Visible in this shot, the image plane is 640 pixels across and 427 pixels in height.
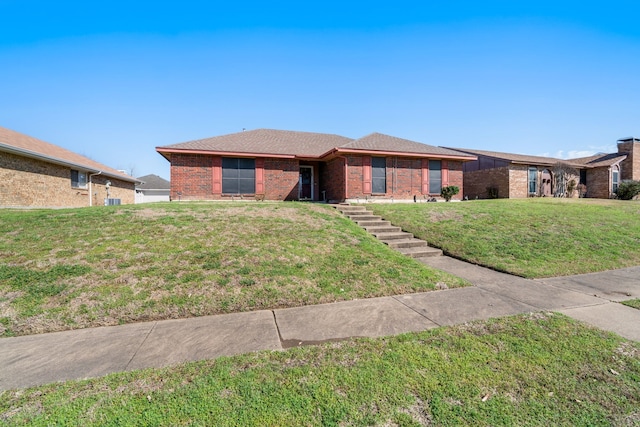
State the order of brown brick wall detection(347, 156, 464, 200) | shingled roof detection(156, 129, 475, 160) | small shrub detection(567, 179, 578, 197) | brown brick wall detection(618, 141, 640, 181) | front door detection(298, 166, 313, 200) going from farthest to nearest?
brown brick wall detection(618, 141, 640, 181)
small shrub detection(567, 179, 578, 197)
front door detection(298, 166, 313, 200)
brown brick wall detection(347, 156, 464, 200)
shingled roof detection(156, 129, 475, 160)

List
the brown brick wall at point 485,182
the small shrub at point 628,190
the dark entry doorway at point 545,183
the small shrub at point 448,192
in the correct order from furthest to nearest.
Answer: the small shrub at point 628,190 → the dark entry doorway at point 545,183 → the brown brick wall at point 485,182 → the small shrub at point 448,192

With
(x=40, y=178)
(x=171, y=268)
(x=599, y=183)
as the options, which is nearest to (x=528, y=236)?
(x=171, y=268)

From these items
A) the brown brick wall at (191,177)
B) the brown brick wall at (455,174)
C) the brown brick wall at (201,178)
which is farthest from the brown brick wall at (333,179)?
the brown brick wall at (455,174)

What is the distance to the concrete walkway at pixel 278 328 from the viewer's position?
284 cm

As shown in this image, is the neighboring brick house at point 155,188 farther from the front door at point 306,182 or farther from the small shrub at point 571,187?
the small shrub at point 571,187

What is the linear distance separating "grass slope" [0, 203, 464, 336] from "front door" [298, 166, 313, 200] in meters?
9.44

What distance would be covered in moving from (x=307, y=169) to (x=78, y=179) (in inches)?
577

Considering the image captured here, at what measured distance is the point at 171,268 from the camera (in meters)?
5.16

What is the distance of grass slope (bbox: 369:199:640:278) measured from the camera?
683 cm

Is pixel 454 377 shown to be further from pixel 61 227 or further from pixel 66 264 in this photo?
pixel 61 227

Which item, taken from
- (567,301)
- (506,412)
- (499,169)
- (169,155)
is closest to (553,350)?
(506,412)

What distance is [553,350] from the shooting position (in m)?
Result: 2.92

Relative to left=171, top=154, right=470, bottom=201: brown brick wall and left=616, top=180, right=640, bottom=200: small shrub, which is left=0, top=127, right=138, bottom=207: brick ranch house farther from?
left=616, top=180, right=640, bottom=200: small shrub

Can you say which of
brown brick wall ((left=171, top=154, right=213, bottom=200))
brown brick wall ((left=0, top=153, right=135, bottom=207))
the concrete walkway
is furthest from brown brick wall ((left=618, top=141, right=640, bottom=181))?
brown brick wall ((left=0, top=153, right=135, bottom=207))
